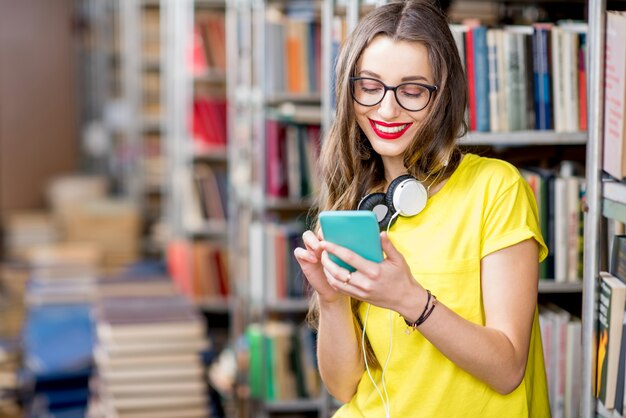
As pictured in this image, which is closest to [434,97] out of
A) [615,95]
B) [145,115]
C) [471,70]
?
[615,95]

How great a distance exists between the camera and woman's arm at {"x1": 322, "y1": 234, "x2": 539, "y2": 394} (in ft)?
4.55

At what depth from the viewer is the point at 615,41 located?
1.67 m

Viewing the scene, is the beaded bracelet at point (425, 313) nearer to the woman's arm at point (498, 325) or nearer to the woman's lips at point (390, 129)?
the woman's arm at point (498, 325)

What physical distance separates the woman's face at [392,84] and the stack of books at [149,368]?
2471 millimetres

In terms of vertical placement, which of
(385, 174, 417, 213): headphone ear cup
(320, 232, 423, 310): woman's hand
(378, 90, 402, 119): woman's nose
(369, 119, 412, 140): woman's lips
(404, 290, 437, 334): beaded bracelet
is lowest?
(404, 290, 437, 334): beaded bracelet

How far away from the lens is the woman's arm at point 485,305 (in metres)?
1.39

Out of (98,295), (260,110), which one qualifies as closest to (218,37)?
(98,295)

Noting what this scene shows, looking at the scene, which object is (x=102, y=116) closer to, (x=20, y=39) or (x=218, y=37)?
(x=20, y=39)

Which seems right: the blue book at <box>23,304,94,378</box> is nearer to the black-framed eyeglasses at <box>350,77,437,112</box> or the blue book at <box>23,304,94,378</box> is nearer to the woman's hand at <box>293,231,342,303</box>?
the woman's hand at <box>293,231,342,303</box>

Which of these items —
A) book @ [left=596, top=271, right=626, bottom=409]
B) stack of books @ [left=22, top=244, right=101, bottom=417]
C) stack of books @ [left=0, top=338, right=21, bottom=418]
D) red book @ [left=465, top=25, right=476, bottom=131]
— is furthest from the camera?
stack of books @ [left=0, top=338, right=21, bottom=418]

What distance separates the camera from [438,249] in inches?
59.7

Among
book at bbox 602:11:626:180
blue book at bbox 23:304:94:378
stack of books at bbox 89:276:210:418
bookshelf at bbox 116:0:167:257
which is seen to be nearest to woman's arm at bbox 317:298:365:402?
book at bbox 602:11:626:180

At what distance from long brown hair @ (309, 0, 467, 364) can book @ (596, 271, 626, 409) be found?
1.26 feet

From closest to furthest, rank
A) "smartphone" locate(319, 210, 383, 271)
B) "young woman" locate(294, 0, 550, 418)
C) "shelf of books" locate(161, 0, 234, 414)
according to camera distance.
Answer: "smartphone" locate(319, 210, 383, 271)
"young woman" locate(294, 0, 550, 418)
"shelf of books" locate(161, 0, 234, 414)
